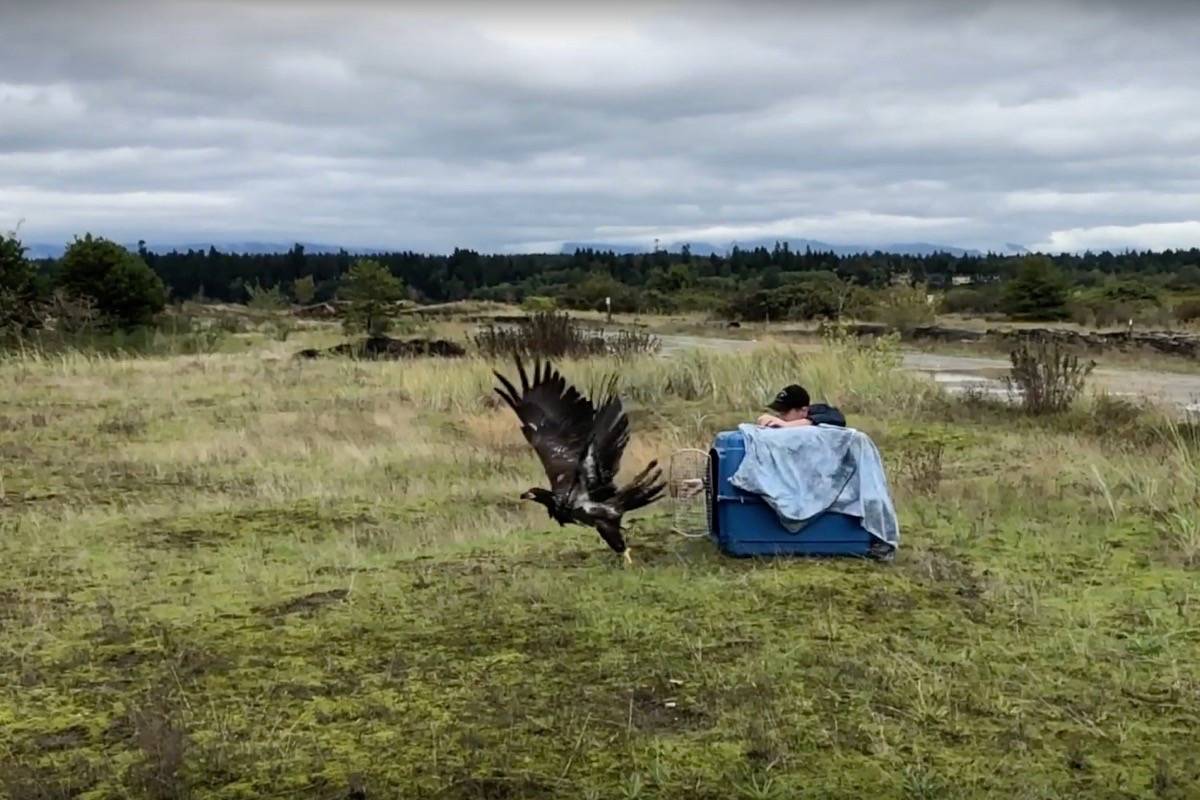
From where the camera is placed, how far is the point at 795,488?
7086mm

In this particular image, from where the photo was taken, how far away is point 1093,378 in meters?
19.9

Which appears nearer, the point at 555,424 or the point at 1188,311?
the point at 555,424

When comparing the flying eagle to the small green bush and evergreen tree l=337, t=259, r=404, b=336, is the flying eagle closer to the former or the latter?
evergreen tree l=337, t=259, r=404, b=336

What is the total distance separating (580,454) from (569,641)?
1.71 m

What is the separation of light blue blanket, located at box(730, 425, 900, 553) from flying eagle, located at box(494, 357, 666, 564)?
0.59 m

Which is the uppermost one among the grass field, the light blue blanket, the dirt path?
the light blue blanket

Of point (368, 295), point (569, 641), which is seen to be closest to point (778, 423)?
point (569, 641)

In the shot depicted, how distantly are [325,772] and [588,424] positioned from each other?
3307 mm

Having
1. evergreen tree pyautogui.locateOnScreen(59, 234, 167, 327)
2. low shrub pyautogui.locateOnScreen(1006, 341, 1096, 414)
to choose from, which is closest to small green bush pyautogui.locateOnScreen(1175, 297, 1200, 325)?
low shrub pyautogui.locateOnScreen(1006, 341, 1096, 414)

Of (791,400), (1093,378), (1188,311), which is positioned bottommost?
(1093,378)

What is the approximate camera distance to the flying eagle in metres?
7.08

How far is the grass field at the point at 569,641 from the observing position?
413 centimetres

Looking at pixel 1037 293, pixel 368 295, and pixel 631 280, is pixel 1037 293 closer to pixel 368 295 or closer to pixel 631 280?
pixel 368 295

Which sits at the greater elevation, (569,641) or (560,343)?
(560,343)
